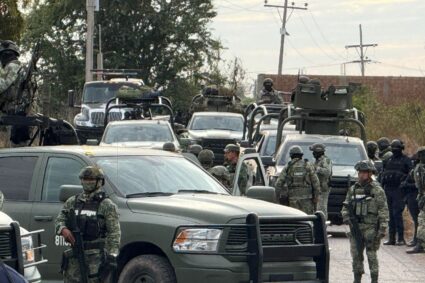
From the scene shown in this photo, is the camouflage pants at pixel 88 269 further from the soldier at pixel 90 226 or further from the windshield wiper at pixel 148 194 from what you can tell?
the windshield wiper at pixel 148 194

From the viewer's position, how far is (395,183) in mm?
20250

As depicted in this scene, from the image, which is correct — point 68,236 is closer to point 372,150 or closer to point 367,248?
point 367,248

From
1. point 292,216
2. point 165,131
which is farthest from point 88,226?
point 165,131

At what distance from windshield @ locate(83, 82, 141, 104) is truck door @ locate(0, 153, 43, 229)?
23.7 meters

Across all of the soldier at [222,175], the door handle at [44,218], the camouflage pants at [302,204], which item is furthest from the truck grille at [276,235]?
the camouflage pants at [302,204]

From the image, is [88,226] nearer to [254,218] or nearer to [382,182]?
[254,218]

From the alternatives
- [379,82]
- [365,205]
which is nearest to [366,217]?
[365,205]

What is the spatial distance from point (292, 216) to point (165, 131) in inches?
598

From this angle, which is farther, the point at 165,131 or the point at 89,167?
the point at 165,131

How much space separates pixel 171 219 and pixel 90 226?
0.74 metres

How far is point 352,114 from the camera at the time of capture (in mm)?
23797

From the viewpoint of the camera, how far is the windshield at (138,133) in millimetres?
25859

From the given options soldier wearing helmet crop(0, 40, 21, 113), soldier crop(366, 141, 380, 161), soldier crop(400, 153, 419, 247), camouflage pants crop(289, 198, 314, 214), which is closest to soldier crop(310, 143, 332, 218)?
soldier crop(400, 153, 419, 247)

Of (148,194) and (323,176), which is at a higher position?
(148,194)
